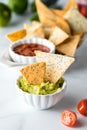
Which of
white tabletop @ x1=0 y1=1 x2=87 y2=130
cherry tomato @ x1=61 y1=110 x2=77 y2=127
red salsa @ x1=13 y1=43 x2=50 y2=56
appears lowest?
white tabletop @ x1=0 y1=1 x2=87 y2=130

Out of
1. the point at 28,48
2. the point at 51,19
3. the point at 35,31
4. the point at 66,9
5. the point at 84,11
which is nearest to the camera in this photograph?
the point at 28,48

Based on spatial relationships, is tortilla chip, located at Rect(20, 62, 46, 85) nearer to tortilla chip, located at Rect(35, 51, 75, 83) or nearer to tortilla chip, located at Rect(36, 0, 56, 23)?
tortilla chip, located at Rect(35, 51, 75, 83)

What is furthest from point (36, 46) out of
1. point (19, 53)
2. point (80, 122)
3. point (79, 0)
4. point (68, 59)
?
point (79, 0)

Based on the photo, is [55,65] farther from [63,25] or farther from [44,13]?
[44,13]

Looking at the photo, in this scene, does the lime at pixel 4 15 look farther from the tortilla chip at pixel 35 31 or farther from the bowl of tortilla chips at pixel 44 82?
the bowl of tortilla chips at pixel 44 82

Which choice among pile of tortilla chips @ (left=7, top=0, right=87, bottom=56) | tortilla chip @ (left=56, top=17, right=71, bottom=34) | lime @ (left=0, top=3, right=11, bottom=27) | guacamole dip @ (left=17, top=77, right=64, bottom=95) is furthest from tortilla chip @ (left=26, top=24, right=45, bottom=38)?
guacamole dip @ (left=17, top=77, right=64, bottom=95)

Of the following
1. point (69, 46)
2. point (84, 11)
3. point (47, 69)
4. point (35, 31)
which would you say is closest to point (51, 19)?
point (35, 31)

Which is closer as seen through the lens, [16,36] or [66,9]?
[16,36]
